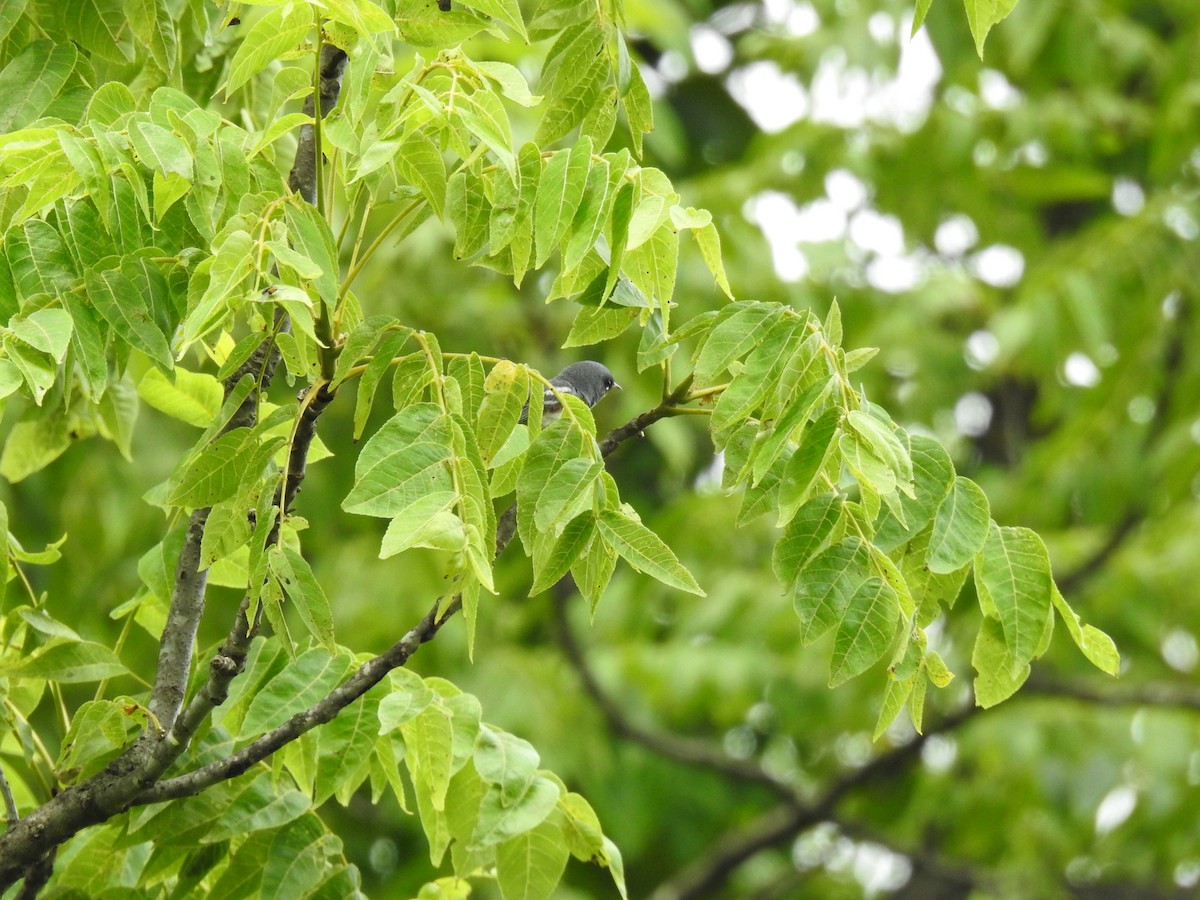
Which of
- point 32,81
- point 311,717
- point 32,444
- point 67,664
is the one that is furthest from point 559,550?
point 32,444

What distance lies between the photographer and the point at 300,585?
70.5 inches

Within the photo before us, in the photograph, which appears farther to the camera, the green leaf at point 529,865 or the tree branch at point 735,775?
the tree branch at point 735,775

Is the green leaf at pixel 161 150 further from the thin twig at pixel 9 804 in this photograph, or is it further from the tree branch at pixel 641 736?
the tree branch at pixel 641 736

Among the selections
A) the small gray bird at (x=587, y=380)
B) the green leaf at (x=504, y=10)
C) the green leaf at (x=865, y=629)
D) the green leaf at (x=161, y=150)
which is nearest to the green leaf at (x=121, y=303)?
the green leaf at (x=161, y=150)

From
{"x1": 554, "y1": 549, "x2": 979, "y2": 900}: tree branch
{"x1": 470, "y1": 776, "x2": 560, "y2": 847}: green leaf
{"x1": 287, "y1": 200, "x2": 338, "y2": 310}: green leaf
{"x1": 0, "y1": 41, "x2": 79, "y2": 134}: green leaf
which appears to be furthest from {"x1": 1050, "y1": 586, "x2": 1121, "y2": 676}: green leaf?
{"x1": 554, "y1": 549, "x2": 979, "y2": 900}: tree branch

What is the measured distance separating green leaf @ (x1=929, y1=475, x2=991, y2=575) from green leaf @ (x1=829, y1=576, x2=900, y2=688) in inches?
3.5

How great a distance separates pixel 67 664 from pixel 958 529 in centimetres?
142

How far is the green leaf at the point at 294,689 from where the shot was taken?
1.97 meters

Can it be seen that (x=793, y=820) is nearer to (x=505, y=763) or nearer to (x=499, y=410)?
(x=505, y=763)

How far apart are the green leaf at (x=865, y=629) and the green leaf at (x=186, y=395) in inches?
48.2

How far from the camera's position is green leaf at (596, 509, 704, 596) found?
1.85 meters

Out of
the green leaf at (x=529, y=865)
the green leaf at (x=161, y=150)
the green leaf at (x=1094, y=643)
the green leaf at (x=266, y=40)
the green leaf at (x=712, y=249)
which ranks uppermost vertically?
the green leaf at (x=266, y=40)

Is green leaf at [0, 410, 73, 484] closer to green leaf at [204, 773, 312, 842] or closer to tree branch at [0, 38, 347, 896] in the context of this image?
tree branch at [0, 38, 347, 896]

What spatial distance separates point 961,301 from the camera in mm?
8445
